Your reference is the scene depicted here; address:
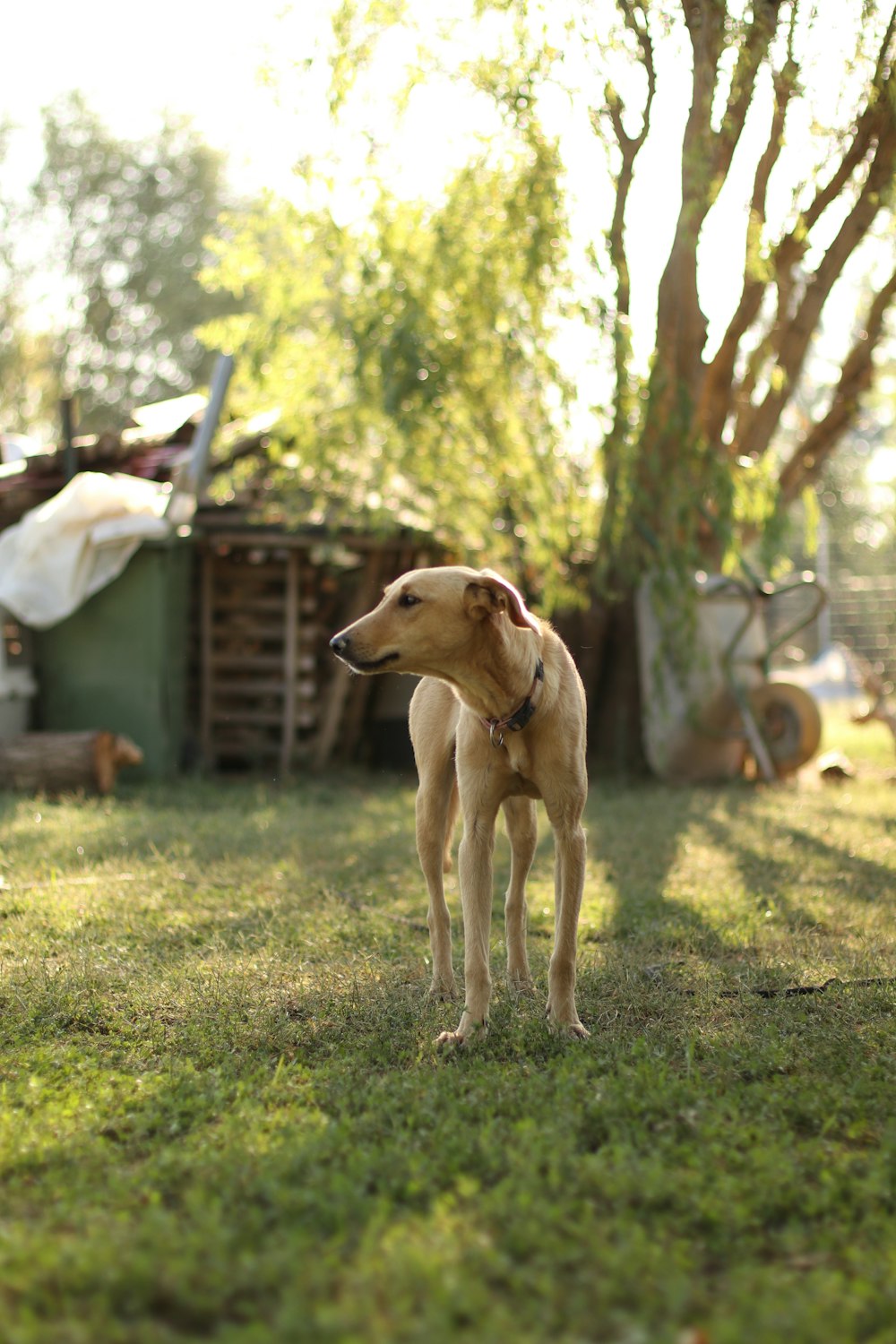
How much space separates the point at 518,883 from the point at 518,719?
107cm

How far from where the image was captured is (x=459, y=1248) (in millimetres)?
2535

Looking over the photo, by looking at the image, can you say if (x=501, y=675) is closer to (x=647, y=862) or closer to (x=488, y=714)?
(x=488, y=714)

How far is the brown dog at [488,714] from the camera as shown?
4047 mm

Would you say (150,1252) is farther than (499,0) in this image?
No

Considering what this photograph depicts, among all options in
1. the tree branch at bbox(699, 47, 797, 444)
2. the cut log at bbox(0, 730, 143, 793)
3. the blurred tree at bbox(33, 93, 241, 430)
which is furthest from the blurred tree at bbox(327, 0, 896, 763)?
the blurred tree at bbox(33, 93, 241, 430)

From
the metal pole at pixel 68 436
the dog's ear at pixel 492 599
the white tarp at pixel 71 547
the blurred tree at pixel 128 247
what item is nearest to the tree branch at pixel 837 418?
the white tarp at pixel 71 547

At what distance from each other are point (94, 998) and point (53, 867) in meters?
2.55

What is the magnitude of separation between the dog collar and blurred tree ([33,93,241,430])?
29665mm

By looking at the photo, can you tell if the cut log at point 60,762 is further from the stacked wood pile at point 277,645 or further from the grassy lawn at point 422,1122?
the grassy lawn at point 422,1122

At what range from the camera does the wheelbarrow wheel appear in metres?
11.9

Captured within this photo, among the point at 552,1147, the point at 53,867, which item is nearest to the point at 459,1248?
the point at 552,1147

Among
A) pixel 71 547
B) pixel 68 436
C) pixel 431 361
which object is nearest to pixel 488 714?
pixel 71 547

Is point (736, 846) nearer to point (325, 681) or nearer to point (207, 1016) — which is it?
point (207, 1016)

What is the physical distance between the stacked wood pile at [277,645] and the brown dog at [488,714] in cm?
830
